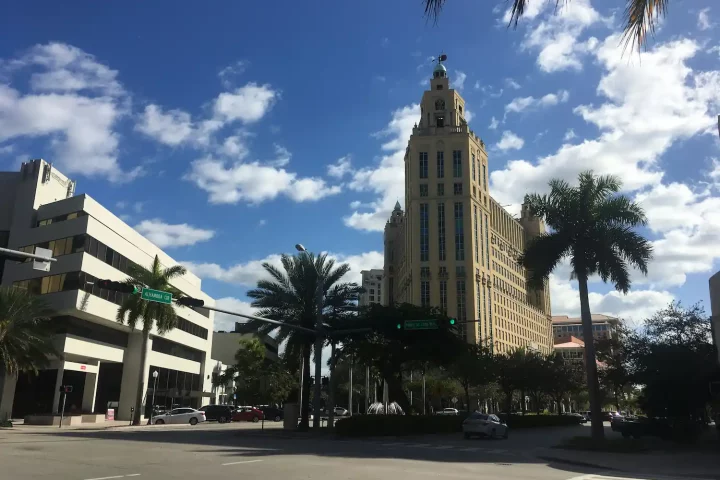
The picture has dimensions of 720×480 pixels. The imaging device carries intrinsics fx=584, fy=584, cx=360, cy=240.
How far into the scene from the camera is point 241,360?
2842 inches

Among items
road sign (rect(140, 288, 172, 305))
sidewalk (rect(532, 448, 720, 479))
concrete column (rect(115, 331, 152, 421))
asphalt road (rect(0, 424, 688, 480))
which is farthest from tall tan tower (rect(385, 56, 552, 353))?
road sign (rect(140, 288, 172, 305))

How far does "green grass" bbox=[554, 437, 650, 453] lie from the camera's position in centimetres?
2256

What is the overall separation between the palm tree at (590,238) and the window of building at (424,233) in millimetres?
92660

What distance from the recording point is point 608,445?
22984 millimetres

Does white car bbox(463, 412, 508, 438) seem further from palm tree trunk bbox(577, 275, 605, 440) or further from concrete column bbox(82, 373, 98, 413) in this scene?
concrete column bbox(82, 373, 98, 413)

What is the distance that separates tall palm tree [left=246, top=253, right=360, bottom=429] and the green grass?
16888mm

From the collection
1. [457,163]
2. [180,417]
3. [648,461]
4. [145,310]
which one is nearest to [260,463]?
[648,461]

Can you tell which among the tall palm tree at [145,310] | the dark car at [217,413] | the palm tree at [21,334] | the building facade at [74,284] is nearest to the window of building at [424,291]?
the dark car at [217,413]

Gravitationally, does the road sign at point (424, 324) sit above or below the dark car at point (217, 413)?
above

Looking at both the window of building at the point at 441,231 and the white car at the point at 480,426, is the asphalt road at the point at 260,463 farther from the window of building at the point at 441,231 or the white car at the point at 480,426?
the window of building at the point at 441,231

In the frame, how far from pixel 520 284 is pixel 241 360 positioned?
96805 mm

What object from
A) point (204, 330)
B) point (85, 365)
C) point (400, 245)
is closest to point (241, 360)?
point (204, 330)

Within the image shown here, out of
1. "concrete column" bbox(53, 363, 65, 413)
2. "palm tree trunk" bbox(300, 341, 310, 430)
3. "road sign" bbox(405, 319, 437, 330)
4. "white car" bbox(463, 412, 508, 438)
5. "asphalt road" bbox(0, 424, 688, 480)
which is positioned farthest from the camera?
"concrete column" bbox(53, 363, 65, 413)

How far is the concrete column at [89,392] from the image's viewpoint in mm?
46281
